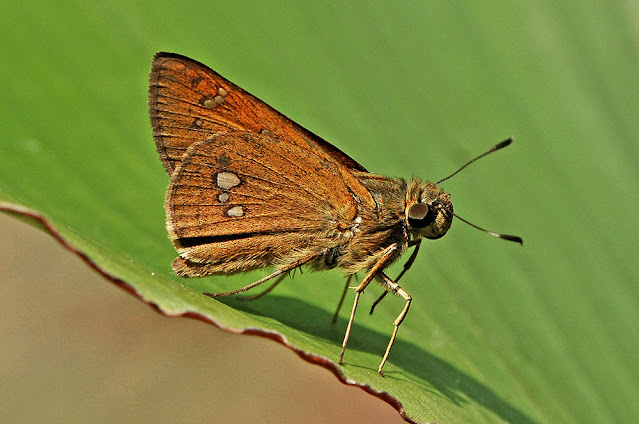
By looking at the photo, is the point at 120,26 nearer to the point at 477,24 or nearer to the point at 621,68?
the point at 477,24

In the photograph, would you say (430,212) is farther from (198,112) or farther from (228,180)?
(198,112)

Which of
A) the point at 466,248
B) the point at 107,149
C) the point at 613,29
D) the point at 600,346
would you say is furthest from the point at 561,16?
the point at 107,149

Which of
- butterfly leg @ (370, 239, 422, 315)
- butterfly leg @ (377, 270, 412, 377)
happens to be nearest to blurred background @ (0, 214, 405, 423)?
butterfly leg @ (370, 239, 422, 315)

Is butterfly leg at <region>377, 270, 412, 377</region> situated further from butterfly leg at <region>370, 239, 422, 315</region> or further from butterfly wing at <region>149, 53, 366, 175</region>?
butterfly wing at <region>149, 53, 366, 175</region>

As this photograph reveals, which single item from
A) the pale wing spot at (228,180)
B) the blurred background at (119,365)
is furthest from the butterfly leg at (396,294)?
the blurred background at (119,365)

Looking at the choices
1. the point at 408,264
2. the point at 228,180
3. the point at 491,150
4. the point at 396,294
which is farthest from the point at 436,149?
the point at 228,180

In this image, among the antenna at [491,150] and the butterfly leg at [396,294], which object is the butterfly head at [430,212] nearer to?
the antenna at [491,150]
